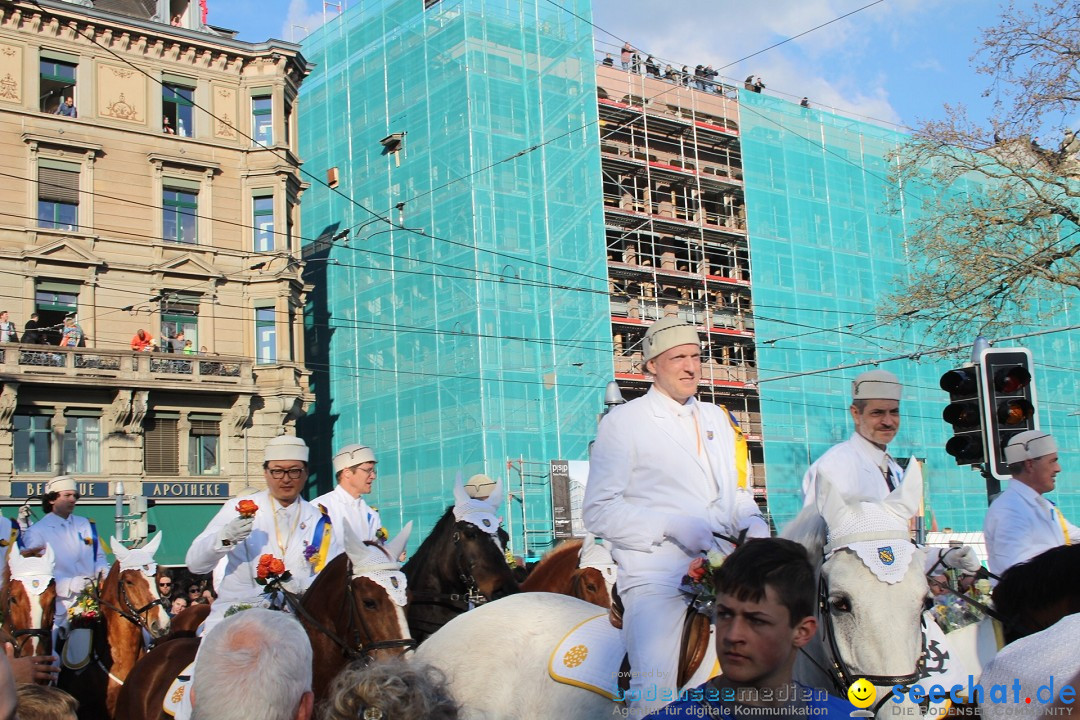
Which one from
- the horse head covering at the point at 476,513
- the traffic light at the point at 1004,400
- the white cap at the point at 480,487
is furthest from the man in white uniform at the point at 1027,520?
the white cap at the point at 480,487

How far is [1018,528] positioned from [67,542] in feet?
33.1

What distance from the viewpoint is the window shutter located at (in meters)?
33.8

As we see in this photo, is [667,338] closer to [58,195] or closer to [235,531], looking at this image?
[235,531]

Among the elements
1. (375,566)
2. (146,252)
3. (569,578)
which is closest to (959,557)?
(375,566)

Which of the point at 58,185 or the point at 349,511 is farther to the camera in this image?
the point at 58,185

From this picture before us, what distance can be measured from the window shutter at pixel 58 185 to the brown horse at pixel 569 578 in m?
27.2

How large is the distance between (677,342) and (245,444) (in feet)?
103

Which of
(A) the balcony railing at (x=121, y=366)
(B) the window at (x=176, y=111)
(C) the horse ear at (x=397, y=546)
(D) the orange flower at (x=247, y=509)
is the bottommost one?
(C) the horse ear at (x=397, y=546)

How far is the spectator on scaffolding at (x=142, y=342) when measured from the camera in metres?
33.4

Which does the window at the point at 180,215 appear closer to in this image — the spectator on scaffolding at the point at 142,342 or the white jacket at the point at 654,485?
the spectator on scaffolding at the point at 142,342

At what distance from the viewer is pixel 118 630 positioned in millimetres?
11594

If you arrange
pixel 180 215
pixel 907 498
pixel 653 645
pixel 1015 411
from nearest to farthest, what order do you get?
pixel 653 645 < pixel 907 498 < pixel 1015 411 < pixel 180 215

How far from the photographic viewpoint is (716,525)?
17.2 ft

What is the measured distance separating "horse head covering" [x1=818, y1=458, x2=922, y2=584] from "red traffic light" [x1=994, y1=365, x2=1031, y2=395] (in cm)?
619
